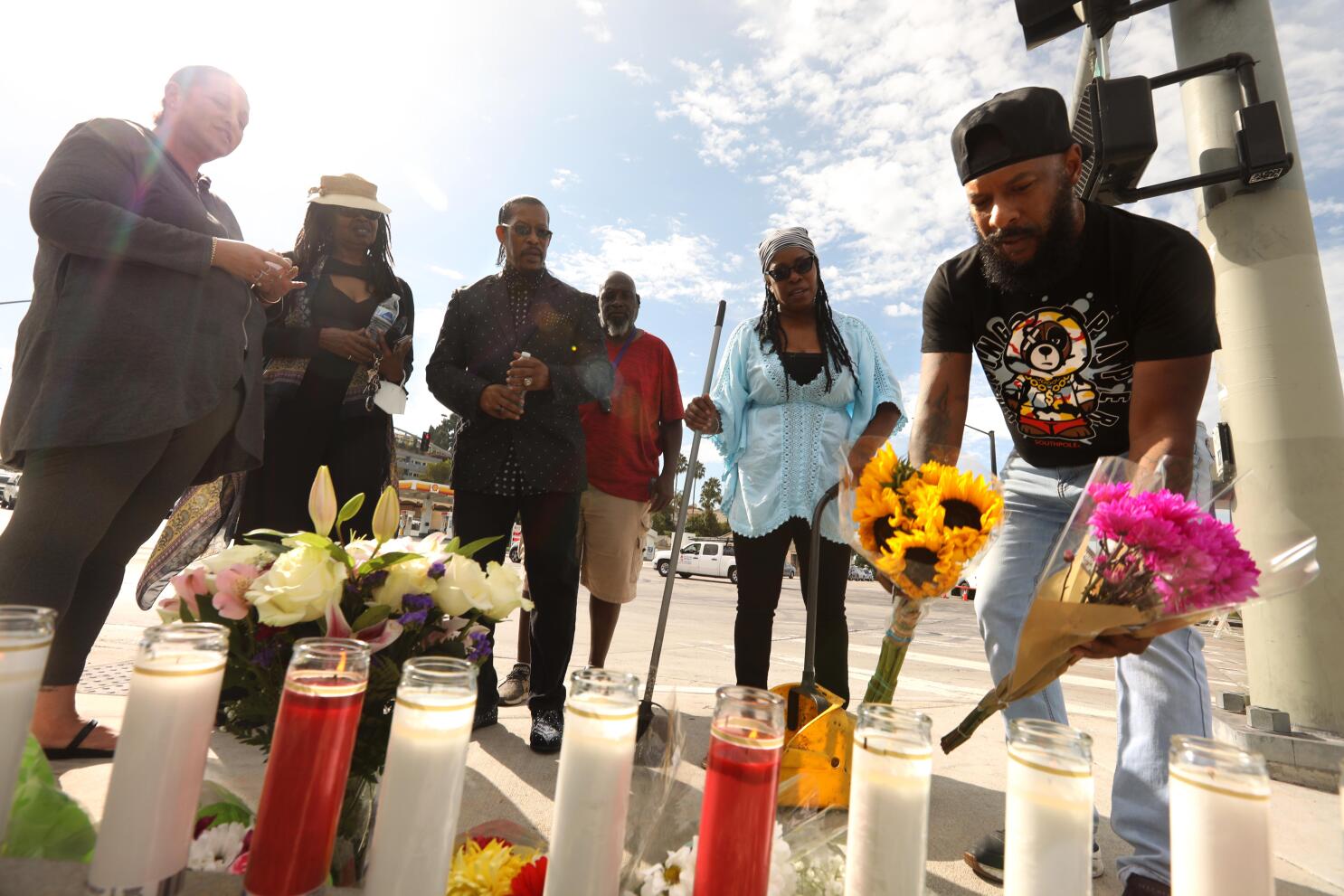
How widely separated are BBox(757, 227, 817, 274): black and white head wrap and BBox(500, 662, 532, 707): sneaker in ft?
7.30

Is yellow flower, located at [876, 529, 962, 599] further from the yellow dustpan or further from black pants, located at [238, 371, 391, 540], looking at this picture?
black pants, located at [238, 371, 391, 540]

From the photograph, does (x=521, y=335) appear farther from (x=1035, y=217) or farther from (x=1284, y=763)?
(x=1284, y=763)

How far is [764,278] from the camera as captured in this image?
3.15 m

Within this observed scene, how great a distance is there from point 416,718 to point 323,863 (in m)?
0.25

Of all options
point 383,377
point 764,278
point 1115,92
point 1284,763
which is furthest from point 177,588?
point 1284,763

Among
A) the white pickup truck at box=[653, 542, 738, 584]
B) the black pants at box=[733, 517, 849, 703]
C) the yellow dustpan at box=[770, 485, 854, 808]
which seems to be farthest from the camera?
the white pickup truck at box=[653, 542, 738, 584]

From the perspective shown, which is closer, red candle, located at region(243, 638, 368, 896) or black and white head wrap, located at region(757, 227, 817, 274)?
red candle, located at region(243, 638, 368, 896)

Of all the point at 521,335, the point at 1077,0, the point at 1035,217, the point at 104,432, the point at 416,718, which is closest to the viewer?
the point at 416,718

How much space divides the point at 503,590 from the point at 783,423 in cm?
194

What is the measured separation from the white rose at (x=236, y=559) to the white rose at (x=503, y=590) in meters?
0.38

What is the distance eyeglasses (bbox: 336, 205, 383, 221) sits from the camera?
9.45 ft

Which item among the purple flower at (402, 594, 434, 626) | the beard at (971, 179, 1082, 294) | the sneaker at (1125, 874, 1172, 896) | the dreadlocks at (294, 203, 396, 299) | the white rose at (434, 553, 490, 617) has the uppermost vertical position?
the dreadlocks at (294, 203, 396, 299)

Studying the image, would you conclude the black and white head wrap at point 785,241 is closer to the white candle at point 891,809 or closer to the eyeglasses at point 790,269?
the eyeglasses at point 790,269

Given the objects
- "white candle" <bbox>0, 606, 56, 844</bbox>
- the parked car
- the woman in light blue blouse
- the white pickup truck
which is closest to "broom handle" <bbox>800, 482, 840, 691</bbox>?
the woman in light blue blouse
